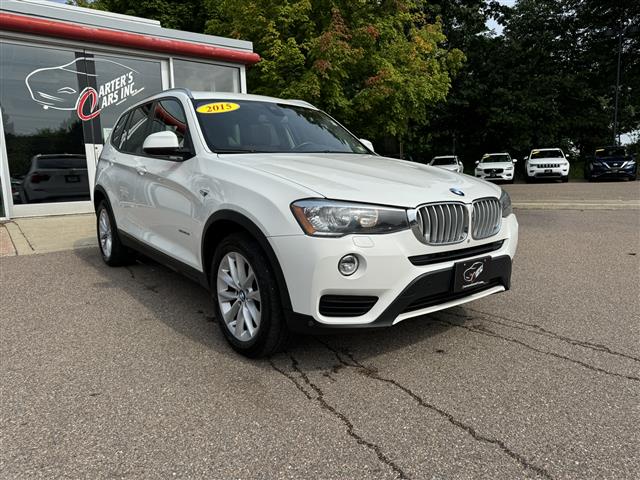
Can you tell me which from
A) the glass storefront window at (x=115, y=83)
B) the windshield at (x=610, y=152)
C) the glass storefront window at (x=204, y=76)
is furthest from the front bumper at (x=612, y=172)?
the glass storefront window at (x=115, y=83)

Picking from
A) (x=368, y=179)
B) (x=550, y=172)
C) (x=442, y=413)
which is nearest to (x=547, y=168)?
(x=550, y=172)

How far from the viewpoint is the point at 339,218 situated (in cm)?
272

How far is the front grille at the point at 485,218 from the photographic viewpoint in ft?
10.5

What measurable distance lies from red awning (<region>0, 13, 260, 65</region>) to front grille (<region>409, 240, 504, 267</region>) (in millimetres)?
9300

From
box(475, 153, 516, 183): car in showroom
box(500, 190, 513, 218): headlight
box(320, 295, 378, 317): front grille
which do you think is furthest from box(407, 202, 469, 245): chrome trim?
box(475, 153, 516, 183): car in showroom

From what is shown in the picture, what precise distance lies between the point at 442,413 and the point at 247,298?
1313mm

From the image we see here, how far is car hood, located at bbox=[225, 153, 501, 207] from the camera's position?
9.39 feet

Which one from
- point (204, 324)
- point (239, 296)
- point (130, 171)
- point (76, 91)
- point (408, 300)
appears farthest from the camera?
point (76, 91)

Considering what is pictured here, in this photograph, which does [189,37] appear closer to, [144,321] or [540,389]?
[144,321]

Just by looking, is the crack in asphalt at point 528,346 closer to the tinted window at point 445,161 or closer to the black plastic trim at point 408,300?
the black plastic trim at point 408,300

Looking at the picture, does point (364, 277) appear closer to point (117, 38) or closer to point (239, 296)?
point (239, 296)

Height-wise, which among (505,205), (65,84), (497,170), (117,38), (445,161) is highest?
(117,38)

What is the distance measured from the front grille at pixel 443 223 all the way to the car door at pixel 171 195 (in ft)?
4.98

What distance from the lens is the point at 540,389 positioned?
2783 millimetres
